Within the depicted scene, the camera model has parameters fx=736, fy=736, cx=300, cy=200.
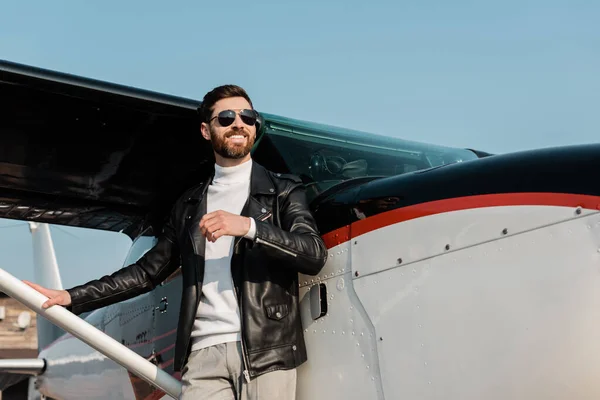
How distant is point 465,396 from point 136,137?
2564 millimetres

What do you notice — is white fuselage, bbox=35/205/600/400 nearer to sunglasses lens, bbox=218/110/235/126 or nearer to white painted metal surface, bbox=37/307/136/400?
sunglasses lens, bbox=218/110/235/126

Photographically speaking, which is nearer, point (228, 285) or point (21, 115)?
point (228, 285)

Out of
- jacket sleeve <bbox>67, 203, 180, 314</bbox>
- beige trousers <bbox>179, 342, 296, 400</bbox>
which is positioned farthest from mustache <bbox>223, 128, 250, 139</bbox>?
beige trousers <bbox>179, 342, 296, 400</bbox>

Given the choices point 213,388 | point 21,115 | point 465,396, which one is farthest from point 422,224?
point 21,115

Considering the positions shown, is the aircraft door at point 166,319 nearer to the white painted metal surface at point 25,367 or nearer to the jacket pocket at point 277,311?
the jacket pocket at point 277,311

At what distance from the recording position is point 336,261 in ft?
10.6

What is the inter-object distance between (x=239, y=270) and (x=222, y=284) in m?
0.11

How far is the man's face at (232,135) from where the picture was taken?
11.0 ft

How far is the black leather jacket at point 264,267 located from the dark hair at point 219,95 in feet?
1.09

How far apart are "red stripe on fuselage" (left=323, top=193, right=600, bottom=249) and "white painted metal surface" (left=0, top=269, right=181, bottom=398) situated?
107 cm

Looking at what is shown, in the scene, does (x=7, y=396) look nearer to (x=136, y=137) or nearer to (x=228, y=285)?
(x=136, y=137)

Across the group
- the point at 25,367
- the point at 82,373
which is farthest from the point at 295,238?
the point at 25,367

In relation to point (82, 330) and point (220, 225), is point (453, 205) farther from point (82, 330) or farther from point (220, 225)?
point (82, 330)

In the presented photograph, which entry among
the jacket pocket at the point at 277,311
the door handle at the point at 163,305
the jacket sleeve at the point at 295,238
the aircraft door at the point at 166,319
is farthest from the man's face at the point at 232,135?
the door handle at the point at 163,305
